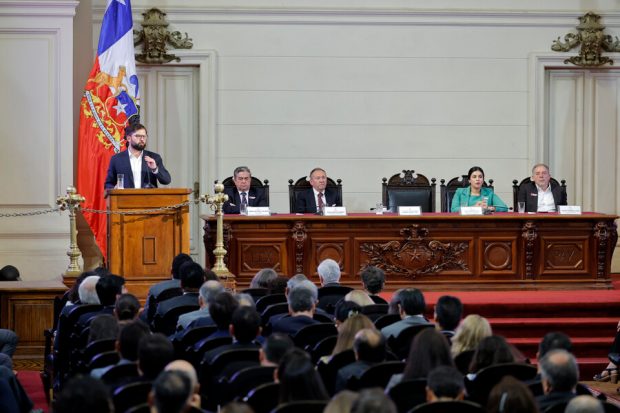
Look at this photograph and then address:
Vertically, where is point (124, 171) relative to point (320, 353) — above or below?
above

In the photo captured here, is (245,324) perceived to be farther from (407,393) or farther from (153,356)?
(407,393)

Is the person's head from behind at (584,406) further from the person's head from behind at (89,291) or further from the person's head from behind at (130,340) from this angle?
the person's head from behind at (89,291)

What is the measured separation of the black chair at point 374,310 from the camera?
717 cm

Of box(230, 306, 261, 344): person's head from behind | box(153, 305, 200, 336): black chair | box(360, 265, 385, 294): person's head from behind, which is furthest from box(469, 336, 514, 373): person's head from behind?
box(360, 265, 385, 294): person's head from behind

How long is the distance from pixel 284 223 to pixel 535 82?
4.55 m

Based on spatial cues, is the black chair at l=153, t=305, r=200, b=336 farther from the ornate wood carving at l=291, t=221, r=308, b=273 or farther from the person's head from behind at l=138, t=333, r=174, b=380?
the ornate wood carving at l=291, t=221, r=308, b=273

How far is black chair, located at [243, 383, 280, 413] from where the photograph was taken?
16.6 feet

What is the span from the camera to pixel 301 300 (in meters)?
6.80

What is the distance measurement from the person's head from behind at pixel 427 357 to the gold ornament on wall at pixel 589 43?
9208 millimetres

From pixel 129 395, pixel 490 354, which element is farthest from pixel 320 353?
pixel 129 395

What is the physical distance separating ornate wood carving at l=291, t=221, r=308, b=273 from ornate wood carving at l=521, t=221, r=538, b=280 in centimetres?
207

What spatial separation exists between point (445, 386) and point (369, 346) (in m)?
Answer: 0.90

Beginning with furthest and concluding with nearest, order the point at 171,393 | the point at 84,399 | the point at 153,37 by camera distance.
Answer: the point at 153,37
the point at 171,393
the point at 84,399

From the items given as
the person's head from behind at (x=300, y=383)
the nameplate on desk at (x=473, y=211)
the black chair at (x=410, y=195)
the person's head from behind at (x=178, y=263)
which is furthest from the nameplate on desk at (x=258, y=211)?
the person's head from behind at (x=300, y=383)
